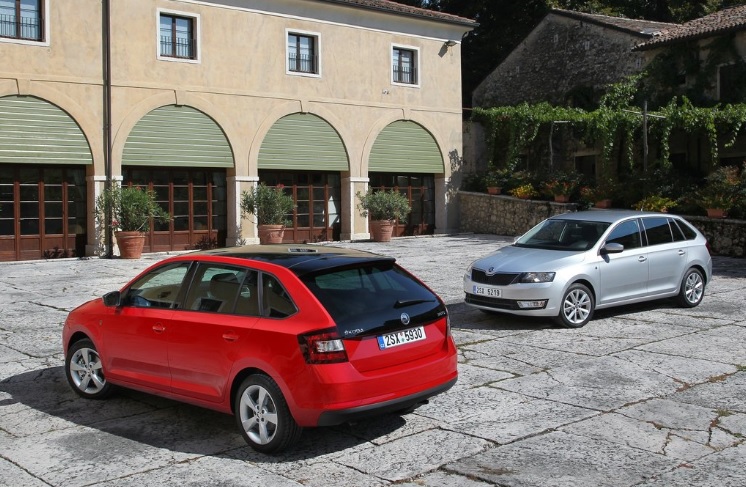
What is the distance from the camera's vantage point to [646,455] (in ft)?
19.0

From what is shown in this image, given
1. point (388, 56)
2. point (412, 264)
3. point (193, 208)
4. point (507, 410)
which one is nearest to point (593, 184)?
point (388, 56)

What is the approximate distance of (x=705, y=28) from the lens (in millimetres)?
27312

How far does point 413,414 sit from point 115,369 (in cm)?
267

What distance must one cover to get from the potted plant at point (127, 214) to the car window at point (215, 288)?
48.8 feet

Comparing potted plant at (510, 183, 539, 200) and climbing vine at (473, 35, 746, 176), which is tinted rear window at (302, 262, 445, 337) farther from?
potted plant at (510, 183, 539, 200)

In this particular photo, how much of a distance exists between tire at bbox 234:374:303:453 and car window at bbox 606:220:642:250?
275 inches

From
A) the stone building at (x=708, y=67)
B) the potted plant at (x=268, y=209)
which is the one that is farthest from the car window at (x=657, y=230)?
the stone building at (x=708, y=67)

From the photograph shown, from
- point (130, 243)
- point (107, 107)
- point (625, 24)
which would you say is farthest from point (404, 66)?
point (130, 243)

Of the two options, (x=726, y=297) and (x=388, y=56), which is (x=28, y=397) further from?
(x=388, y=56)

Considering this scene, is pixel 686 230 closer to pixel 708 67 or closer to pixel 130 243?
pixel 130 243

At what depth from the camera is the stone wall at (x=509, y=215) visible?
69.1ft

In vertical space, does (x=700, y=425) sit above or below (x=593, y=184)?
below

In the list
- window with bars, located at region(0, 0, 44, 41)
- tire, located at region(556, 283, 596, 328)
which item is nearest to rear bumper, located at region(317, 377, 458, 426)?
tire, located at region(556, 283, 596, 328)

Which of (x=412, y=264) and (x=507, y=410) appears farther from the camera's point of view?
(x=412, y=264)
